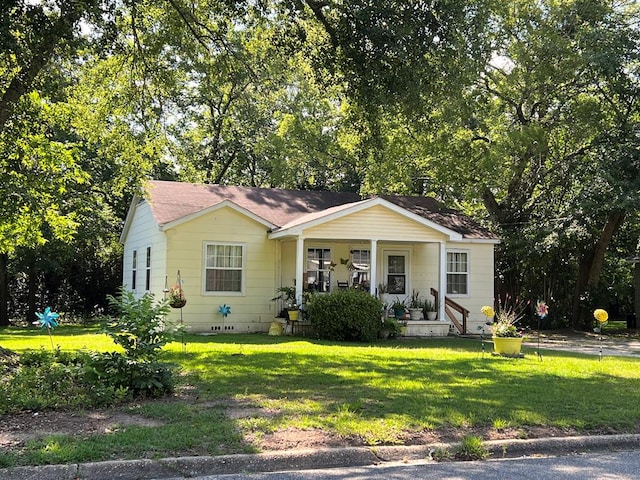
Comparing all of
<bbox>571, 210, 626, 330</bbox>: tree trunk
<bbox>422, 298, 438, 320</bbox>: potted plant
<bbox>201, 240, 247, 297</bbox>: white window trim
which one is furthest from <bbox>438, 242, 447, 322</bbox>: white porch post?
<bbox>571, 210, 626, 330</bbox>: tree trunk

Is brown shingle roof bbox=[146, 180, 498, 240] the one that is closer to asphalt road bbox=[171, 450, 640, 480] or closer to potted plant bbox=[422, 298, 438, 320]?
potted plant bbox=[422, 298, 438, 320]

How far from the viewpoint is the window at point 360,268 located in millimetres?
18172

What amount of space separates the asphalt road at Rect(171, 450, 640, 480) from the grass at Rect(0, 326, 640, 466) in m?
0.47

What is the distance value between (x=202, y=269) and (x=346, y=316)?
14.8 ft

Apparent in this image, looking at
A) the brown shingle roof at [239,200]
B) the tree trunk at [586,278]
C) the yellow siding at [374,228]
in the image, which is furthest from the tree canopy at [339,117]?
the yellow siding at [374,228]

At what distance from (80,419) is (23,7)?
5.42 m

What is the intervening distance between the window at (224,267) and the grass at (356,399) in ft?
16.5

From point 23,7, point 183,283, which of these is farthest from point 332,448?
point 183,283

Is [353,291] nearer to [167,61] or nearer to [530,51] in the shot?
[167,61]

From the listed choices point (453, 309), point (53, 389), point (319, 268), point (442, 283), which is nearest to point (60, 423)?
point (53, 389)

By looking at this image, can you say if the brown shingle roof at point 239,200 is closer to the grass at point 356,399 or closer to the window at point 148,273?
the window at point 148,273

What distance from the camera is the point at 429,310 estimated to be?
59.1ft

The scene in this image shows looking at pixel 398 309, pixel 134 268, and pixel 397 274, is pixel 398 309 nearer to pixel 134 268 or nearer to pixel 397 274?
pixel 397 274

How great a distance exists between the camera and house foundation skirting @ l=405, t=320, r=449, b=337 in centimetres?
1698
